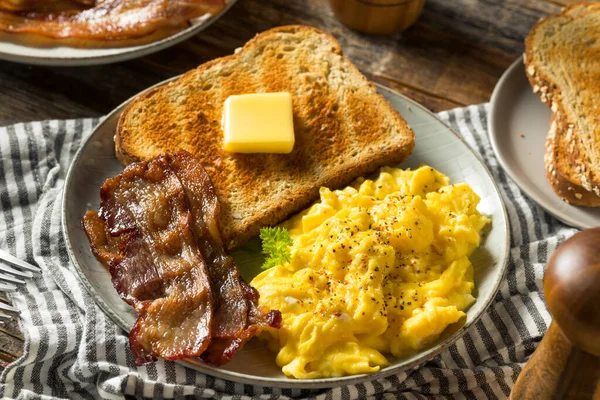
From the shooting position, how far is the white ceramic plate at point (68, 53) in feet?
11.6

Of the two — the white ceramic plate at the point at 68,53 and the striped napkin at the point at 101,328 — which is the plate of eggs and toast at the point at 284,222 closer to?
the striped napkin at the point at 101,328

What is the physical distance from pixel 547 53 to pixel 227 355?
251 cm

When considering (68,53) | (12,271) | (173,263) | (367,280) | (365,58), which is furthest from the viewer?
(365,58)

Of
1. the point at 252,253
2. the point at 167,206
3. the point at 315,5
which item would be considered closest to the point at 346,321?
the point at 252,253

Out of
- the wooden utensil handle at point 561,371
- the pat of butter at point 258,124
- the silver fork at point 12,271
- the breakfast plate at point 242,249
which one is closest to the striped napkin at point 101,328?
the silver fork at point 12,271

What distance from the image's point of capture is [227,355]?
2477 millimetres

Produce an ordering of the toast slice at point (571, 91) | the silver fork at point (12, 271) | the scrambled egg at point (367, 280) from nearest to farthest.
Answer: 1. the scrambled egg at point (367, 280)
2. the silver fork at point (12, 271)
3. the toast slice at point (571, 91)

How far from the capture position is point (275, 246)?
109 inches

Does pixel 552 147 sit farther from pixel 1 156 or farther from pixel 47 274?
pixel 1 156

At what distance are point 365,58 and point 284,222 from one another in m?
1.52

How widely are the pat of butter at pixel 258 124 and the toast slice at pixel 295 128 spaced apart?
0.09 metres

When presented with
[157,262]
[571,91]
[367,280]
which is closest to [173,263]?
[157,262]

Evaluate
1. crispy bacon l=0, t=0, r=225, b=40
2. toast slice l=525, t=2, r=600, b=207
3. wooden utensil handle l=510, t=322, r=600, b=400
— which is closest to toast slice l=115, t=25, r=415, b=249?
crispy bacon l=0, t=0, r=225, b=40

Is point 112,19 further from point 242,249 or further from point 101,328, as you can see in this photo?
point 101,328
